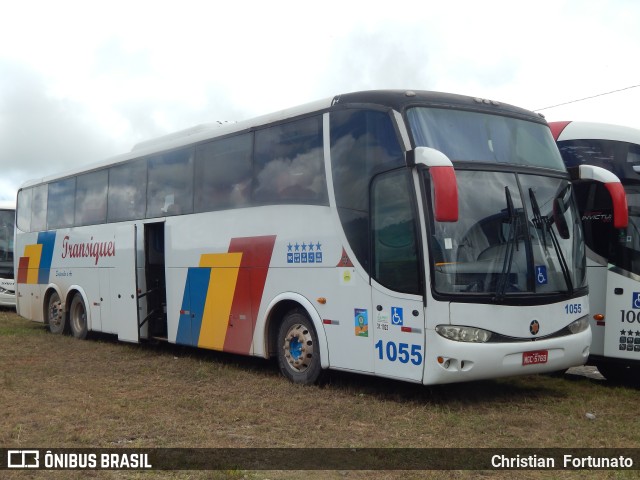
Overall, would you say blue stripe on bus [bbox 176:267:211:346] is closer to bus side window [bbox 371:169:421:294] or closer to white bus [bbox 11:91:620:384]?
white bus [bbox 11:91:620:384]

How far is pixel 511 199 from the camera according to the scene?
28.0 feet

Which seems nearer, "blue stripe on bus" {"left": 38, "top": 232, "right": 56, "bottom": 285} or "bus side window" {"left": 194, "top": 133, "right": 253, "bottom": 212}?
"bus side window" {"left": 194, "top": 133, "right": 253, "bottom": 212}

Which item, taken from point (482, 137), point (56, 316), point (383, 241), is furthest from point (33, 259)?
point (482, 137)

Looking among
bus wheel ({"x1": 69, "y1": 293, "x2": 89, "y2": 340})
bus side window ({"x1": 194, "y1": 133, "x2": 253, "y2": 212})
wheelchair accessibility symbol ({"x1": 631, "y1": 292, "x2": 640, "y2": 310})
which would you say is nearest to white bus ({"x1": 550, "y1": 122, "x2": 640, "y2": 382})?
wheelchair accessibility symbol ({"x1": 631, "y1": 292, "x2": 640, "y2": 310})

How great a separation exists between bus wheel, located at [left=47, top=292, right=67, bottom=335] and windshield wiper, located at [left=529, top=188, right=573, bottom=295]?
11.2 m

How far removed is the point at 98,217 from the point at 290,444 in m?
9.46

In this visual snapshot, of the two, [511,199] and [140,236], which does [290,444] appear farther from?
[140,236]

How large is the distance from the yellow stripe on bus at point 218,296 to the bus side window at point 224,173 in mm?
762

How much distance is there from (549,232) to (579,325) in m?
1.17

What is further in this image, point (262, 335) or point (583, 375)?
point (583, 375)

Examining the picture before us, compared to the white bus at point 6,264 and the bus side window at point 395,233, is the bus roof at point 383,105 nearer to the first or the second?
the bus side window at point 395,233

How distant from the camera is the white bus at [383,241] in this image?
8164mm

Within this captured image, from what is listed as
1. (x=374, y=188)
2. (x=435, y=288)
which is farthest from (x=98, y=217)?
(x=435, y=288)

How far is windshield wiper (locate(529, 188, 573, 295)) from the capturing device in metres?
8.68
